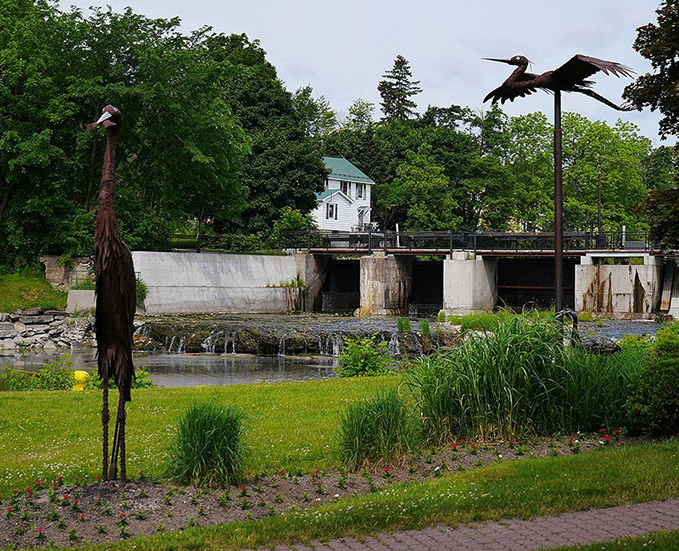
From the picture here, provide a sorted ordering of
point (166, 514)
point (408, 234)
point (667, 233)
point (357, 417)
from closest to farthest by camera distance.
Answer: point (166, 514) < point (357, 417) < point (667, 233) < point (408, 234)

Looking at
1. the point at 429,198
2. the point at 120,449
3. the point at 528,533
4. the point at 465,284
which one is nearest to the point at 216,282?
the point at 465,284

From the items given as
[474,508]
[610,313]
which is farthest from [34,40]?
[474,508]

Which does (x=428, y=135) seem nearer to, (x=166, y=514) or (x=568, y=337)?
(x=568, y=337)

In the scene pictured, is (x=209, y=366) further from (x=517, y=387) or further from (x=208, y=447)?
(x=208, y=447)

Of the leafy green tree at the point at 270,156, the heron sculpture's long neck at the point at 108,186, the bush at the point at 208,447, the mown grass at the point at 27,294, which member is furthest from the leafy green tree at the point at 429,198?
the bush at the point at 208,447

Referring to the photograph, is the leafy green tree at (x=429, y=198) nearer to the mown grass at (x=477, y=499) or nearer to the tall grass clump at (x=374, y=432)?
the tall grass clump at (x=374, y=432)

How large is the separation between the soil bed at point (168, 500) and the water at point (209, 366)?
13.7m

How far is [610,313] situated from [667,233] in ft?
66.7

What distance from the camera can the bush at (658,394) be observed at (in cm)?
931

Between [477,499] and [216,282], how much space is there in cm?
3470

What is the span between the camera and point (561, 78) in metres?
12.2

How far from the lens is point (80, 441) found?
10.4 meters

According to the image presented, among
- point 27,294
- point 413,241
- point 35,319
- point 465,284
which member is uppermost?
point 413,241

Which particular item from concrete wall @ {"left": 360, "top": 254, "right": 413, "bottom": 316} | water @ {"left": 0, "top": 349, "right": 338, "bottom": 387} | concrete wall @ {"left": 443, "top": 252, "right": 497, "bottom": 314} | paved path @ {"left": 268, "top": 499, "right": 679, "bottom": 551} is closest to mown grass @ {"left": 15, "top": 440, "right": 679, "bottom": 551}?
paved path @ {"left": 268, "top": 499, "right": 679, "bottom": 551}
